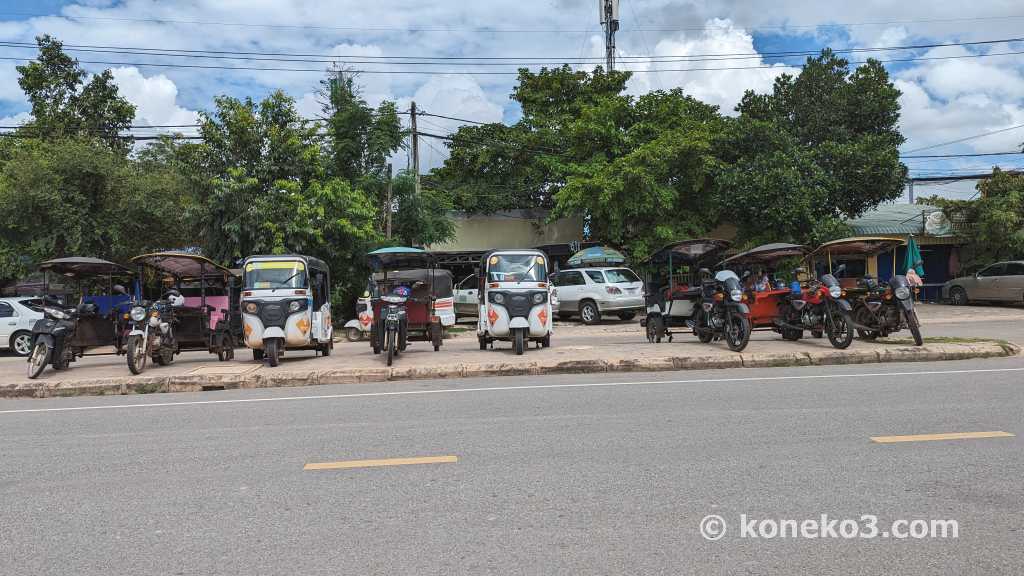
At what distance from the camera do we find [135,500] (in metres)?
4.74

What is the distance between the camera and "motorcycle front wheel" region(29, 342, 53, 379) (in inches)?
436

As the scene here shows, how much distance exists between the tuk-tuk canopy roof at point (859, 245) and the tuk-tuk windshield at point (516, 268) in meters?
4.90

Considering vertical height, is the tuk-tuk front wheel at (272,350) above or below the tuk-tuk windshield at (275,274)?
below

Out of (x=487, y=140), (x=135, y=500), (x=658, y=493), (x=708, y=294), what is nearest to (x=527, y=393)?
(x=658, y=493)

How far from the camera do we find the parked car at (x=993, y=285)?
1013 inches

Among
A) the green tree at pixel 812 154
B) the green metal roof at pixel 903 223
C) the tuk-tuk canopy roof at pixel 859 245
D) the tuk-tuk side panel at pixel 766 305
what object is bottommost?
the tuk-tuk side panel at pixel 766 305

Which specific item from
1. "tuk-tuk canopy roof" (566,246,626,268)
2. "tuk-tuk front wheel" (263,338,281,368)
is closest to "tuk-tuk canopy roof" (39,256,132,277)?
"tuk-tuk front wheel" (263,338,281,368)

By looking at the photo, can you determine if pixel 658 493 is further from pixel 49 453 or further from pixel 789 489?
pixel 49 453

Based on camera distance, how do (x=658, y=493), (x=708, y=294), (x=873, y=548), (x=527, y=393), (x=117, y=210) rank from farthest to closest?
1. (x=117, y=210)
2. (x=708, y=294)
3. (x=527, y=393)
4. (x=658, y=493)
5. (x=873, y=548)

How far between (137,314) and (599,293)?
48.6 feet

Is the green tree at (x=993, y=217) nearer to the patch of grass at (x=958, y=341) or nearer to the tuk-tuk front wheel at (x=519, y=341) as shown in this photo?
the patch of grass at (x=958, y=341)

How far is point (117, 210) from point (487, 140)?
15.9 metres

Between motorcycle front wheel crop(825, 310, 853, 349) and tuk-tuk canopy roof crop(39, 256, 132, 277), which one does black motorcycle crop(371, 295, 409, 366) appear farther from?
motorcycle front wheel crop(825, 310, 853, 349)

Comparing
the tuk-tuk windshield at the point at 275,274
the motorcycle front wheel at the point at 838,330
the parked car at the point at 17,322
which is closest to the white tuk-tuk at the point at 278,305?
the tuk-tuk windshield at the point at 275,274
